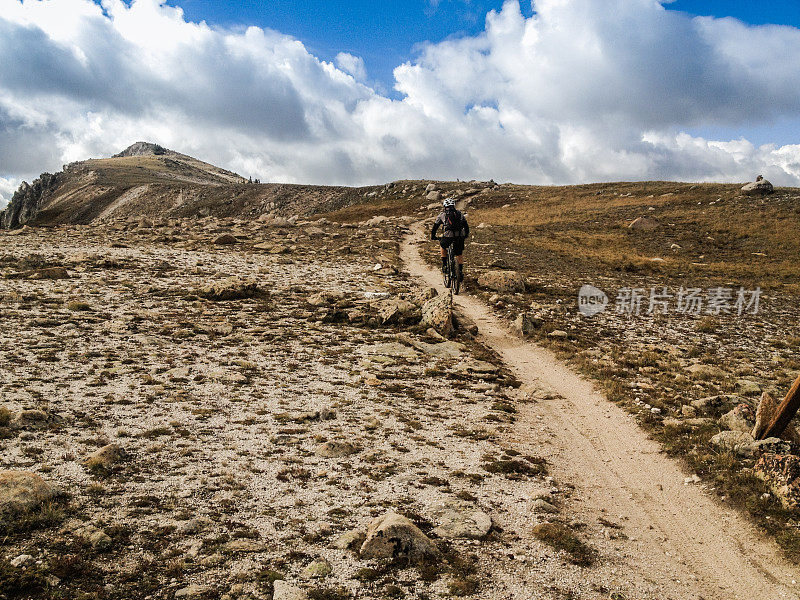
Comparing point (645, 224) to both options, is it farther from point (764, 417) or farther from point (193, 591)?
point (193, 591)

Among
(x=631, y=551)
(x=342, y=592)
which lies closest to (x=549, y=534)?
(x=631, y=551)

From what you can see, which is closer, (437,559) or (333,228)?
(437,559)

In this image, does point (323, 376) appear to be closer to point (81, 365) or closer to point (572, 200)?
point (81, 365)

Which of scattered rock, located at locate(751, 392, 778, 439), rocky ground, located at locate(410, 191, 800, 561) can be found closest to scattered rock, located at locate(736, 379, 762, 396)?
rocky ground, located at locate(410, 191, 800, 561)

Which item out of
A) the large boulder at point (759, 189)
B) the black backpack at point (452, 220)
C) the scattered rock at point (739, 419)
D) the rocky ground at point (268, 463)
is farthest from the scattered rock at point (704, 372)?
the large boulder at point (759, 189)

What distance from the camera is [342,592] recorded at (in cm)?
584

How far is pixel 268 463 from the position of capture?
29.7 ft

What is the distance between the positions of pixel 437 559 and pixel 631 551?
3425 mm

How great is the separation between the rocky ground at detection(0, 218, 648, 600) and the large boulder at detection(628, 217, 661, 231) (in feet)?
174

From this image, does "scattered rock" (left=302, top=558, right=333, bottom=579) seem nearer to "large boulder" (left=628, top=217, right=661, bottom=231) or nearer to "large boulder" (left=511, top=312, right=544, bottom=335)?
"large boulder" (left=511, top=312, right=544, bottom=335)

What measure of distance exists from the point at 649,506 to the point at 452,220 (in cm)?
1678

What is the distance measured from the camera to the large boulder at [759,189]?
7525 cm

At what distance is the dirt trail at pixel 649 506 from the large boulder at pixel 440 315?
505 centimetres

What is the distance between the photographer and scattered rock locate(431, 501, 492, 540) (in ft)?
23.8
